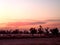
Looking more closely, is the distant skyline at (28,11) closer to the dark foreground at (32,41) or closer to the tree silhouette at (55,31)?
the tree silhouette at (55,31)

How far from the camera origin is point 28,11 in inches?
99.7

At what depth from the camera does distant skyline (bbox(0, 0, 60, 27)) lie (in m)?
2.49

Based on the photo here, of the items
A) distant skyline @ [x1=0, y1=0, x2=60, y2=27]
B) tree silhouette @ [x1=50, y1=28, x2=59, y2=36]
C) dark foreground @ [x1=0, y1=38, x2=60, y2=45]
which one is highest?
distant skyline @ [x1=0, y1=0, x2=60, y2=27]

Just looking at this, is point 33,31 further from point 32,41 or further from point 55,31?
point 55,31

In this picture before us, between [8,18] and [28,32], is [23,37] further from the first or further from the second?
[8,18]

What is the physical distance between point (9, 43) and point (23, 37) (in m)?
0.21

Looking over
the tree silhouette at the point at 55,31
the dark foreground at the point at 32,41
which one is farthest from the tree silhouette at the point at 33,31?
the tree silhouette at the point at 55,31

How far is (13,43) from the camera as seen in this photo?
2.43 m

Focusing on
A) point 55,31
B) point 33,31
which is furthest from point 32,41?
point 55,31

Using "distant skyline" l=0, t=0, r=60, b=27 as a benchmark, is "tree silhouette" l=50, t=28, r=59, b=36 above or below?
below

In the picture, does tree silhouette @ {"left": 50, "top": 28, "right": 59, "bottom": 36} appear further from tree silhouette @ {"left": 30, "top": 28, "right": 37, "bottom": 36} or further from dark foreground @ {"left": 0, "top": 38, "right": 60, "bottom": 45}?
tree silhouette @ {"left": 30, "top": 28, "right": 37, "bottom": 36}

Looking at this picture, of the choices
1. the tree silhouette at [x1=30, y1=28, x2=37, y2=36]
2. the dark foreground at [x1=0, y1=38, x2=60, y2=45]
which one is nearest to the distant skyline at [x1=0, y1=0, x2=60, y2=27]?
the tree silhouette at [x1=30, y1=28, x2=37, y2=36]

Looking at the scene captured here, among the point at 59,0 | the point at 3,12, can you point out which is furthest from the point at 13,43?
the point at 59,0

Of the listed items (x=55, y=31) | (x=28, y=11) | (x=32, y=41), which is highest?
(x=28, y=11)
